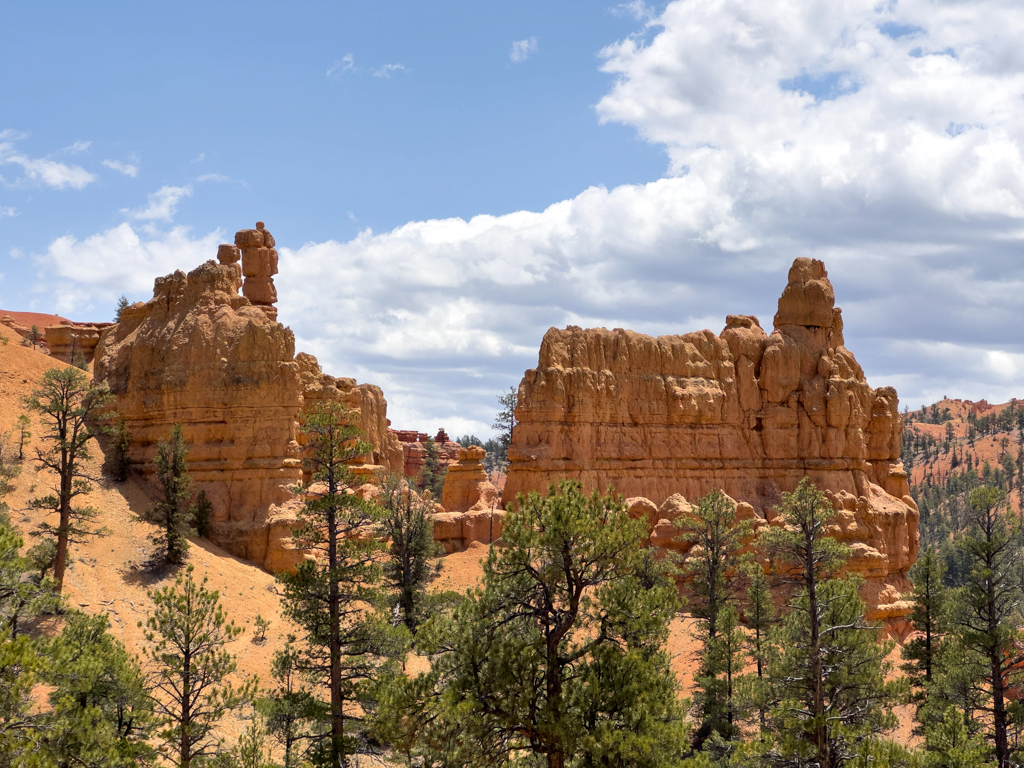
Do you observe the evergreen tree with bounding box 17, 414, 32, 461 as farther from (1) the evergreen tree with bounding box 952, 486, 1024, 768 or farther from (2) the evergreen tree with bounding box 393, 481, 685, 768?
(1) the evergreen tree with bounding box 952, 486, 1024, 768

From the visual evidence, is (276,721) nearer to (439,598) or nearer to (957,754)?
(439,598)

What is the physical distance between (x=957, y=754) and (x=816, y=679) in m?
4.15

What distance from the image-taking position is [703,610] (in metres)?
40.1

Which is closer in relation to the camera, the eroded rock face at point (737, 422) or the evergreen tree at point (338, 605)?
the evergreen tree at point (338, 605)

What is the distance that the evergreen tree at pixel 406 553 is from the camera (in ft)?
131

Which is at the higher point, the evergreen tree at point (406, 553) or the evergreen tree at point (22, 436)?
the evergreen tree at point (22, 436)

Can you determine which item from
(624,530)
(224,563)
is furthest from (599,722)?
(224,563)

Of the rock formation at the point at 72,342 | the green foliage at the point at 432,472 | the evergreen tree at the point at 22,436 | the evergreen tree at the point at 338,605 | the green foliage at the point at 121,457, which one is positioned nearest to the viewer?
the evergreen tree at the point at 338,605

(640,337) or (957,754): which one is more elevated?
(640,337)

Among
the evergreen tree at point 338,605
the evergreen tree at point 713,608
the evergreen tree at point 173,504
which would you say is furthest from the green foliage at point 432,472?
the evergreen tree at point 338,605

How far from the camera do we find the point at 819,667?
971 inches

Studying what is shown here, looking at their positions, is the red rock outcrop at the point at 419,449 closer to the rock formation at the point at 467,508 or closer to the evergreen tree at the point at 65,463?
the rock formation at the point at 467,508

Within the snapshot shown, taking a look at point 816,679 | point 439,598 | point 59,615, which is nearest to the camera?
point 816,679

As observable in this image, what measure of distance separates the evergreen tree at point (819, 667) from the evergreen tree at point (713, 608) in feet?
22.1
